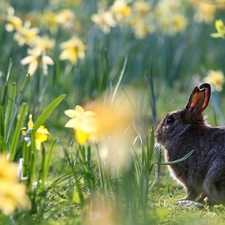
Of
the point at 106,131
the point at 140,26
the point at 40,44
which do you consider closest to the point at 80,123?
the point at 106,131

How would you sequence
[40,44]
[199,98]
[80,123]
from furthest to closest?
[40,44] < [199,98] < [80,123]

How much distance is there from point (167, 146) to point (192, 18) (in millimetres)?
5585

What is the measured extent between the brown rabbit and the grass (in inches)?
5.3

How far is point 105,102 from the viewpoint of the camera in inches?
164

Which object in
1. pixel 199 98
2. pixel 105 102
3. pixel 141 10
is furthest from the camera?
pixel 141 10

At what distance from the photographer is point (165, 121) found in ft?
15.0

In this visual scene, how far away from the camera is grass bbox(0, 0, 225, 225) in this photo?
10.7 ft

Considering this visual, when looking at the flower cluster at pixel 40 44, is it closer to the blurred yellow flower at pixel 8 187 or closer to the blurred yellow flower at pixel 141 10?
the blurred yellow flower at pixel 141 10

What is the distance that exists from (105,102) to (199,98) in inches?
24.2

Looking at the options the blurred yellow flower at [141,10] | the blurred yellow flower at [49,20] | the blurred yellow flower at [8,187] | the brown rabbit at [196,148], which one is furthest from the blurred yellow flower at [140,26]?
the blurred yellow flower at [8,187]

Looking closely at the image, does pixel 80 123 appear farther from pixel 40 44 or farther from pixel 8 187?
pixel 40 44

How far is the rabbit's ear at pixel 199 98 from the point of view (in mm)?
4293

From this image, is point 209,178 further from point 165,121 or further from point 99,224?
point 99,224

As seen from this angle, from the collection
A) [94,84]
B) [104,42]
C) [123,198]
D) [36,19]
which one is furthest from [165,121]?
[36,19]
